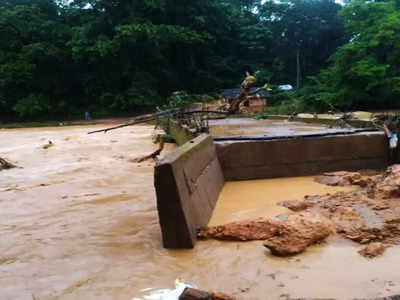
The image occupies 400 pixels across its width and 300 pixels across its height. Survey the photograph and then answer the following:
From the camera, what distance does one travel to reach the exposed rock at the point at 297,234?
3562 mm

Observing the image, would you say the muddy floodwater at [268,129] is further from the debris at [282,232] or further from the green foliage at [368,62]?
the green foliage at [368,62]

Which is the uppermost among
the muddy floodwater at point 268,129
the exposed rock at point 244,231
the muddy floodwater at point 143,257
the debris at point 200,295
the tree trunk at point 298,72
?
the tree trunk at point 298,72

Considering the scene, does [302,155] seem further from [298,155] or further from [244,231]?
[244,231]

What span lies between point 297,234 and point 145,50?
34720 millimetres

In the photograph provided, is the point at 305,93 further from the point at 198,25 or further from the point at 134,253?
the point at 134,253

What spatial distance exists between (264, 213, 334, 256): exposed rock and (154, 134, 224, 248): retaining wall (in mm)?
817

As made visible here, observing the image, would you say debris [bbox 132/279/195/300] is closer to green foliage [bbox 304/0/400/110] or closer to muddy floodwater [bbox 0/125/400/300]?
muddy floodwater [bbox 0/125/400/300]

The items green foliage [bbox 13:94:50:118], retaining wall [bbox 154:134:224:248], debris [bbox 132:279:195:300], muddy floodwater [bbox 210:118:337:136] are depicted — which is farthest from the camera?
green foliage [bbox 13:94:50:118]

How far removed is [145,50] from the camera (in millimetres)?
36469

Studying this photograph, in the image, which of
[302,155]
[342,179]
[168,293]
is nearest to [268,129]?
[302,155]

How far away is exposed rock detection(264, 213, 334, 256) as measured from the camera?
3.56m

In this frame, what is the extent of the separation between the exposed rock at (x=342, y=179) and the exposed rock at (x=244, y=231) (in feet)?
7.87

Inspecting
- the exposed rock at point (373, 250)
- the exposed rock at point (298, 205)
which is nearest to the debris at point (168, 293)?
the exposed rock at point (373, 250)

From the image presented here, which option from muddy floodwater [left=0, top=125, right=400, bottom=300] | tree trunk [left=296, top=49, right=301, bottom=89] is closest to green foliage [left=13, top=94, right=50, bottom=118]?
tree trunk [left=296, top=49, right=301, bottom=89]
